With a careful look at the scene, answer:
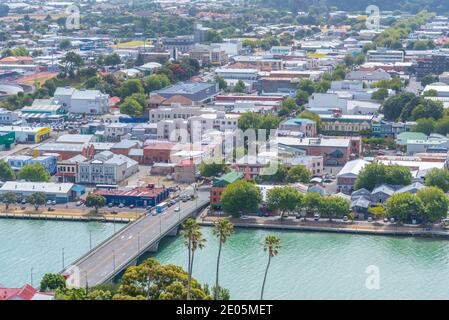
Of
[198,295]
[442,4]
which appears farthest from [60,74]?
[442,4]

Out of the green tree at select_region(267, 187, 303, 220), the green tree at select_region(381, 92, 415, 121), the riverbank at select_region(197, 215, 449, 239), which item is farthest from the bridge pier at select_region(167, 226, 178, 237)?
the green tree at select_region(381, 92, 415, 121)

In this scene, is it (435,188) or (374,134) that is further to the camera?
(374,134)

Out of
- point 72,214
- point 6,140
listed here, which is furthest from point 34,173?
point 6,140

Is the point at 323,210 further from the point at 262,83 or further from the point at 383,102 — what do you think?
the point at 262,83

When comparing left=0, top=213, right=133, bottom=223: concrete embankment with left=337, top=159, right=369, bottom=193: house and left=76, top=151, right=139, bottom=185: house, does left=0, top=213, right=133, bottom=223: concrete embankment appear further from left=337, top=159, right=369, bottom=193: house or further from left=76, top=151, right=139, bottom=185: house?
left=337, top=159, right=369, bottom=193: house

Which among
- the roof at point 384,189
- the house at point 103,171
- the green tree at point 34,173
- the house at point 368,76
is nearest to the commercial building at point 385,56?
the house at point 368,76
